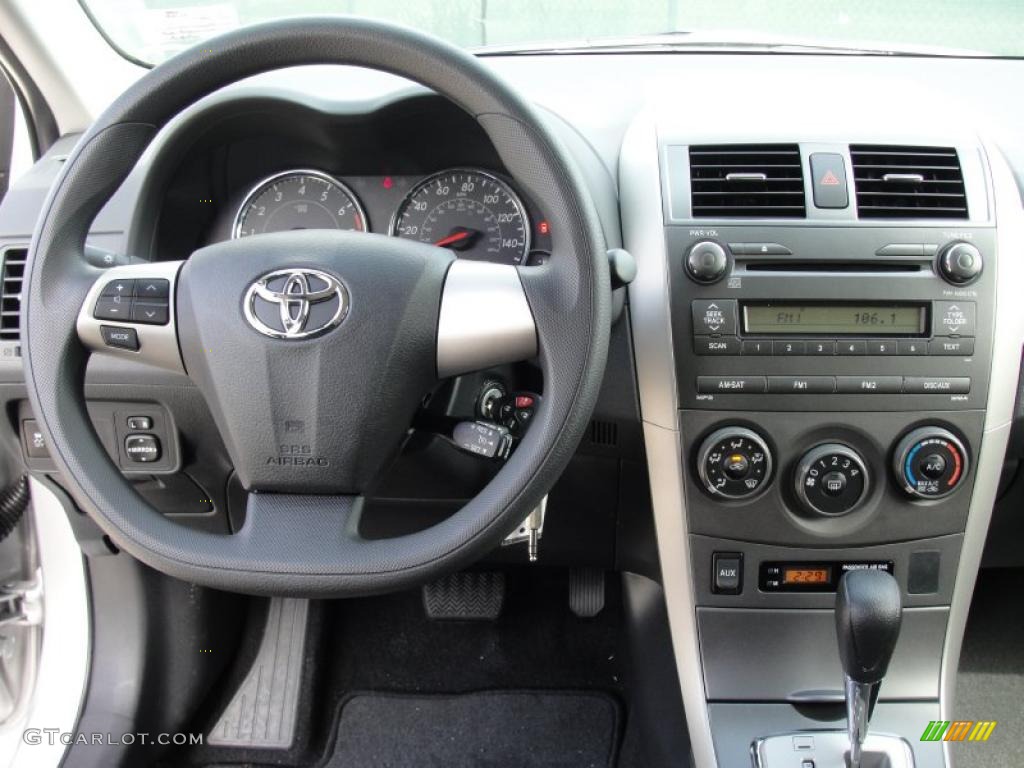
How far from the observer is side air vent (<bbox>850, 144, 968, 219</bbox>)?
1196mm

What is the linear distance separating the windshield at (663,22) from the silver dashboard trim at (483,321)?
28.6 inches

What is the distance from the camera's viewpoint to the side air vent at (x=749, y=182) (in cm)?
120

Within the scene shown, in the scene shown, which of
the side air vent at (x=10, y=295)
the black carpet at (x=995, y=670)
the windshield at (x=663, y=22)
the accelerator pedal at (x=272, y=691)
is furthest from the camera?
the accelerator pedal at (x=272, y=691)

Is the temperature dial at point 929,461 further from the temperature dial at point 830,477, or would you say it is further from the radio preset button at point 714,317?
the radio preset button at point 714,317

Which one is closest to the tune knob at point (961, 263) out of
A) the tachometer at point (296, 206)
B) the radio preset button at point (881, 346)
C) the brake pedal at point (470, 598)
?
the radio preset button at point (881, 346)

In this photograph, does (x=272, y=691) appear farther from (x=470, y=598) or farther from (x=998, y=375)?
(x=998, y=375)

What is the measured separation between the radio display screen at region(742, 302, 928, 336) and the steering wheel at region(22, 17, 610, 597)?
0.34 metres

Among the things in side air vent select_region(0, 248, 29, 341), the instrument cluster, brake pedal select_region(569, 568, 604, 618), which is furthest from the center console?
side air vent select_region(0, 248, 29, 341)

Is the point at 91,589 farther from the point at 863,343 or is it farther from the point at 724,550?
the point at 863,343

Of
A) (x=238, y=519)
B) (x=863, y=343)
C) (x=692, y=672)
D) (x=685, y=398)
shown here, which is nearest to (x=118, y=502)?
(x=238, y=519)

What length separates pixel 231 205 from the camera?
138 centimetres

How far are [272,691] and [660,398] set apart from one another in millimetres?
1194

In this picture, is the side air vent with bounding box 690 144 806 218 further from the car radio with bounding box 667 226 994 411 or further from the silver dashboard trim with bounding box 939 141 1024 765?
the silver dashboard trim with bounding box 939 141 1024 765

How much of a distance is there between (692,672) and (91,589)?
1130mm
